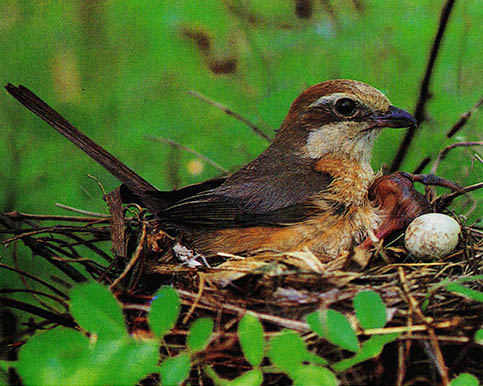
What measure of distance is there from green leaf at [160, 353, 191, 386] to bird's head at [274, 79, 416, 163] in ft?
6.12

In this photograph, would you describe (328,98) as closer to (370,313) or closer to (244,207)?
(244,207)

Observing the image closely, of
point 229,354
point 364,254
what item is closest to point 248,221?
point 364,254

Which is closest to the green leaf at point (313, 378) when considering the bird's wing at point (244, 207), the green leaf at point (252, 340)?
the green leaf at point (252, 340)

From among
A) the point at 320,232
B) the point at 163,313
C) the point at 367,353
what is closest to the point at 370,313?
the point at 367,353

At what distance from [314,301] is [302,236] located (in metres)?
0.74

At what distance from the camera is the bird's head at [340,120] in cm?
306

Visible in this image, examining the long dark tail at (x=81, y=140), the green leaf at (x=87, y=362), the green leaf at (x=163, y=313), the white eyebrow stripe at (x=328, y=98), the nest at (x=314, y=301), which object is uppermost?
the white eyebrow stripe at (x=328, y=98)

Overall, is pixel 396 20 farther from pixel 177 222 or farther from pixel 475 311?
pixel 475 311

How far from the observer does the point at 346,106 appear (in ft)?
10.2

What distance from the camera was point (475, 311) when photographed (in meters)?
2.13

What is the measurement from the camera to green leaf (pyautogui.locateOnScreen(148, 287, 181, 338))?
5.18ft

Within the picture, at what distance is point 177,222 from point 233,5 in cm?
160

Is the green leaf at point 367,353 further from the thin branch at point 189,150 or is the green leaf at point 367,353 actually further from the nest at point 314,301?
the thin branch at point 189,150

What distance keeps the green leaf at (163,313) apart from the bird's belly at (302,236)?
1.15m
